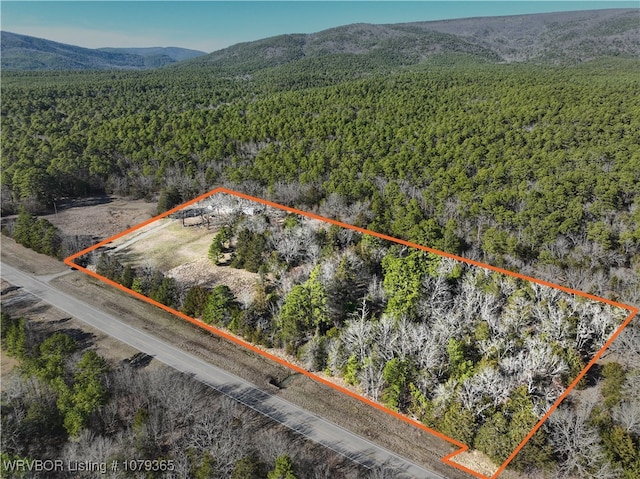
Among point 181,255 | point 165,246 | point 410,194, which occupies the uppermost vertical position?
point 165,246

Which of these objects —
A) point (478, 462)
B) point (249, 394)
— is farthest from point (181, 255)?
point (478, 462)

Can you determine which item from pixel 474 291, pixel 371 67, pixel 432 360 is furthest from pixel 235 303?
pixel 371 67

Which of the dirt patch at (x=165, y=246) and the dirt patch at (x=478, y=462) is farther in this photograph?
the dirt patch at (x=165, y=246)

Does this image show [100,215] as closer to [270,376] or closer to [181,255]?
[270,376]

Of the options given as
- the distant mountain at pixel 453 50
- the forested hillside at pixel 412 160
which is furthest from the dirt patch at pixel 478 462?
the distant mountain at pixel 453 50

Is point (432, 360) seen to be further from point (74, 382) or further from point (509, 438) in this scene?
point (74, 382)

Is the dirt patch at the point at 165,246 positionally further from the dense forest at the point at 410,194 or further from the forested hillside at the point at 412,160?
the forested hillside at the point at 412,160
